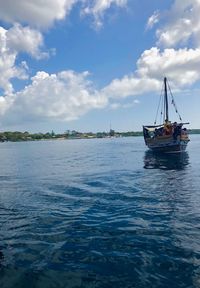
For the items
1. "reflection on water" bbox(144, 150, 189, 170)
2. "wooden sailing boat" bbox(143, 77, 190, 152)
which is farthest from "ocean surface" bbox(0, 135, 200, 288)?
"wooden sailing boat" bbox(143, 77, 190, 152)

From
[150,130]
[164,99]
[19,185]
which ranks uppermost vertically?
[164,99]

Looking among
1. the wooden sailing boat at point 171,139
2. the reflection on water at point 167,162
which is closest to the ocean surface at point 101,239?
the reflection on water at point 167,162

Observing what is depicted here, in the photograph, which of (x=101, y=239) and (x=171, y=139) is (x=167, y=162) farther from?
(x=101, y=239)

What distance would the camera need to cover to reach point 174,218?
601 inches

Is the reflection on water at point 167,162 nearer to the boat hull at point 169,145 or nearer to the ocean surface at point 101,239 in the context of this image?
the boat hull at point 169,145

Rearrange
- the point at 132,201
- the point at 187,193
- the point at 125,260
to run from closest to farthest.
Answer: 1. the point at 125,260
2. the point at 132,201
3. the point at 187,193

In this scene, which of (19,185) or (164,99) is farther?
(164,99)

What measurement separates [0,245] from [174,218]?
7865 millimetres

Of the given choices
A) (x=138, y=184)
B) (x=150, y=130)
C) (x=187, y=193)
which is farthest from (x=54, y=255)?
(x=150, y=130)

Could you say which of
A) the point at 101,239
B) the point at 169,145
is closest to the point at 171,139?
the point at 169,145

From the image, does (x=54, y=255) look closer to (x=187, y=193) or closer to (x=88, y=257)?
(x=88, y=257)

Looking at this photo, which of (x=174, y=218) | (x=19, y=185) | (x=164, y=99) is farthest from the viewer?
(x=164, y=99)

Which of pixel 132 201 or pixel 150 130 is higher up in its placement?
pixel 150 130

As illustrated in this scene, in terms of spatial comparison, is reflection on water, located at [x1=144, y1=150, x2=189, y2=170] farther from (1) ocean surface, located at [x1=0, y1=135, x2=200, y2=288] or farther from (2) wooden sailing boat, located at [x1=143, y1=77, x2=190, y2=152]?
(1) ocean surface, located at [x1=0, y1=135, x2=200, y2=288]
